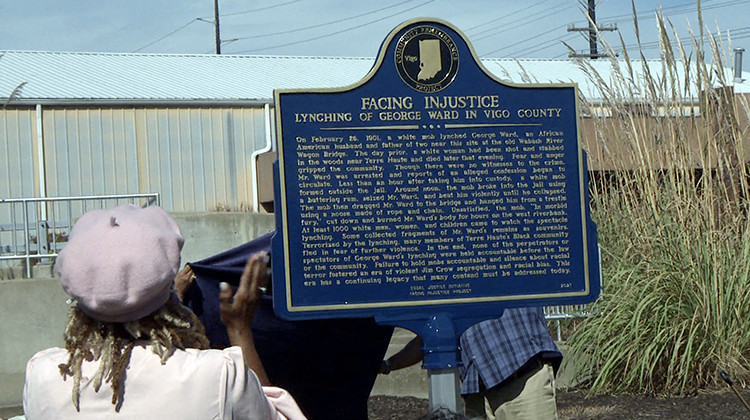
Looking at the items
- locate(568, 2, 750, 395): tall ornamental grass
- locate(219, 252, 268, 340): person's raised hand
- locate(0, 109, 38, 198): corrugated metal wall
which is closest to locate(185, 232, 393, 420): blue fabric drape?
locate(219, 252, 268, 340): person's raised hand

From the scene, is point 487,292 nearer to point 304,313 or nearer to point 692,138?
point 304,313

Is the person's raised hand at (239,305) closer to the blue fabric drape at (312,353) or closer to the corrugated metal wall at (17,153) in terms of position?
the blue fabric drape at (312,353)

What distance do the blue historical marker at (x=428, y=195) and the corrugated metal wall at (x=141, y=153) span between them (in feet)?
56.7

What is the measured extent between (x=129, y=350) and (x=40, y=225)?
12.4 metres

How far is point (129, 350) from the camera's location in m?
2.60

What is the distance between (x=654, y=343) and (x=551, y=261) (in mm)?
2683

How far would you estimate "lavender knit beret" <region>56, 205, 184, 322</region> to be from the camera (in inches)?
99.7

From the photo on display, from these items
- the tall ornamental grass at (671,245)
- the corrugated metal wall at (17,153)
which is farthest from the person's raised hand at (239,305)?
the corrugated metal wall at (17,153)

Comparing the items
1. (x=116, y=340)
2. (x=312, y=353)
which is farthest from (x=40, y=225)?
(x=116, y=340)

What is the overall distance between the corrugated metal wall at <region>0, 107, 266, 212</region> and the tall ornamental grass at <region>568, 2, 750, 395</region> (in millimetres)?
14884

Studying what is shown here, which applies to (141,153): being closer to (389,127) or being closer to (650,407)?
(650,407)

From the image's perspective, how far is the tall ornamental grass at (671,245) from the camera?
23.2 feet

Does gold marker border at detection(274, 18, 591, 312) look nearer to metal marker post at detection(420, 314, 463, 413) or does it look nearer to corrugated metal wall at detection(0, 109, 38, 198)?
metal marker post at detection(420, 314, 463, 413)

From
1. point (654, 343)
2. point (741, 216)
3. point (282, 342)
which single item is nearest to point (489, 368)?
point (282, 342)
